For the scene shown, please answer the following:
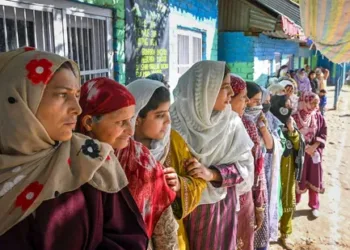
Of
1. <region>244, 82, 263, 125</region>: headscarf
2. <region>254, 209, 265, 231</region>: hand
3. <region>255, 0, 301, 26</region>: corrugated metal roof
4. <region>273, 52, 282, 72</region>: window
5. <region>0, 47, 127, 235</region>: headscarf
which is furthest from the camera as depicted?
<region>273, 52, 282, 72</region>: window

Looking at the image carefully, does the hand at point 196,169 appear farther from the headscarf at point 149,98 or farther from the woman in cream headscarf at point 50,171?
the woman in cream headscarf at point 50,171

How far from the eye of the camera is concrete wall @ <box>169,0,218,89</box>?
4812 mm

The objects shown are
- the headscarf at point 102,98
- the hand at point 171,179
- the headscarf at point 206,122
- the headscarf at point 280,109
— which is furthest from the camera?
the headscarf at point 280,109

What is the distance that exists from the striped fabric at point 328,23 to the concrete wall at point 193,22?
1723mm

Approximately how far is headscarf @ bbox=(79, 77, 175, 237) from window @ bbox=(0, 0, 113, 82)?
1152 mm

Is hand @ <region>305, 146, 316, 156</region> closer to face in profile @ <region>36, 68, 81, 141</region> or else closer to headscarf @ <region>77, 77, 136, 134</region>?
headscarf @ <region>77, 77, 136, 134</region>

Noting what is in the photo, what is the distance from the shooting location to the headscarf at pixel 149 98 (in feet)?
5.29

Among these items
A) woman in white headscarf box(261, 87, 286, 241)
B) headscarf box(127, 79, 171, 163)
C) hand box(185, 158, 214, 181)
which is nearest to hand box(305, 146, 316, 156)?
woman in white headscarf box(261, 87, 286, 241)

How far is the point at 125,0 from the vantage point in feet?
11.4

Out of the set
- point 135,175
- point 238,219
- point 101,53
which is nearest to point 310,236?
point 238,219

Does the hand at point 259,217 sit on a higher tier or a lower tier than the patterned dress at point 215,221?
lower

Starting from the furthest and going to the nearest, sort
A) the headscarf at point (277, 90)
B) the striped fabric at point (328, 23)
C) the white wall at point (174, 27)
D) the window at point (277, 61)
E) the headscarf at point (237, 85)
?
the window at point (277, 61), the white wall at point (174, 27), the headscarf at point (277, 90), the striped fabric at point (328, 23), the headscarf at point (237, 85)

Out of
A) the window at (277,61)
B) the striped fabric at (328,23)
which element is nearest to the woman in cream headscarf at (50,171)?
the striped fabric at (328,23)

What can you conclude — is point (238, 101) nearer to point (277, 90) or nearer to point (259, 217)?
point (259, 217)
